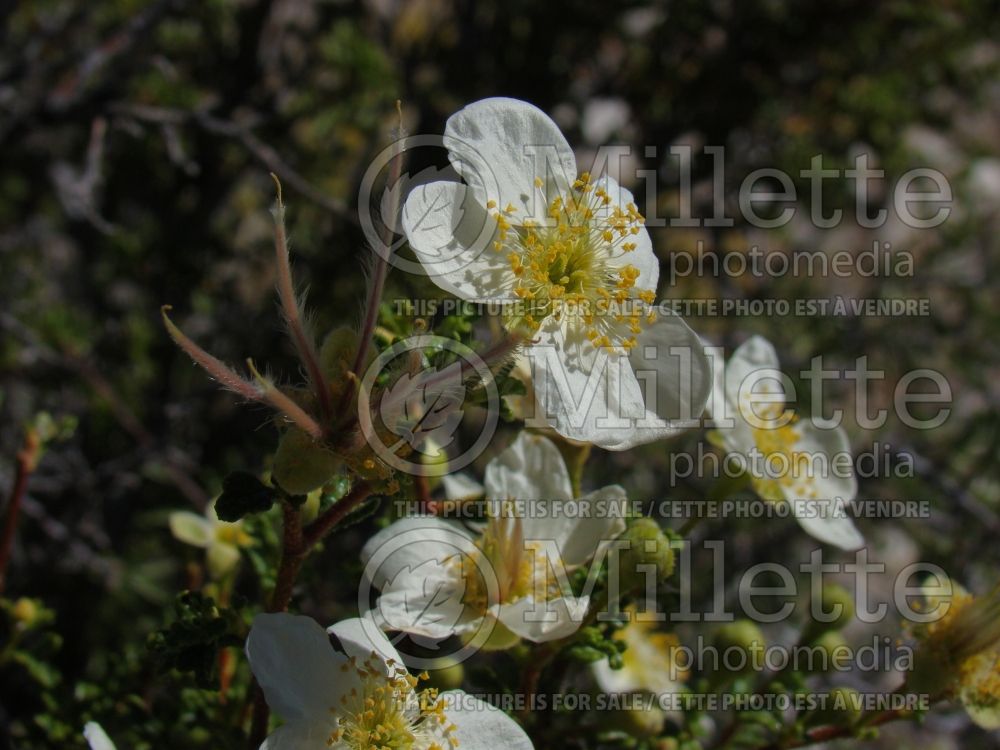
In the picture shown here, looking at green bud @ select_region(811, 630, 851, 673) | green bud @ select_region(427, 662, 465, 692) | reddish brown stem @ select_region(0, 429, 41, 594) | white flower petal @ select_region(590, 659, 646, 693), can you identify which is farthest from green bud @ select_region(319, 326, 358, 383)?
green bud @ select_region(811, 630, 851, 673)

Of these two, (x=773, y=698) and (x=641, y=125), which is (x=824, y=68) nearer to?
(x=641, y=125)

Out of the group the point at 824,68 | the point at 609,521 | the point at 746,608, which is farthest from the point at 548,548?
the point at 824,68

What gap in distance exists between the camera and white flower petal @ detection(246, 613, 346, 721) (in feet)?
3.60

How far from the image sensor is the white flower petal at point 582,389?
1.17 metres

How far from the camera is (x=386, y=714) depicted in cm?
119

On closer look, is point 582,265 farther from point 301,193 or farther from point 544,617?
point 301,193

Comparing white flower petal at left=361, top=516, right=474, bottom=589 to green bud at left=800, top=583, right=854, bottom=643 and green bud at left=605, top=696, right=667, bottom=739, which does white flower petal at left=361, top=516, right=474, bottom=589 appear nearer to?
green bud at left=605, top=696, right=667, bottom=739

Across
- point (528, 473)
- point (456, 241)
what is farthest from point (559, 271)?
point (528, 473)

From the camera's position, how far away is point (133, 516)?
8.38 ft

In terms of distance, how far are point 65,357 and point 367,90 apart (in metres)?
1.02

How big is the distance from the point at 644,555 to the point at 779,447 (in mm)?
528

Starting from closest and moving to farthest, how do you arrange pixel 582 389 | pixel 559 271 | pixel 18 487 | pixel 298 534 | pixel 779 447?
pixel 298 534, pixel 582 389, pixel 559 271, pixel 18 487, pixel 779 447

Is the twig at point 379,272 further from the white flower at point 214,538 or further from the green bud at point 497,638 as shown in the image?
the white flower at point 214,538

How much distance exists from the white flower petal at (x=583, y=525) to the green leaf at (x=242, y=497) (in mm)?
417
